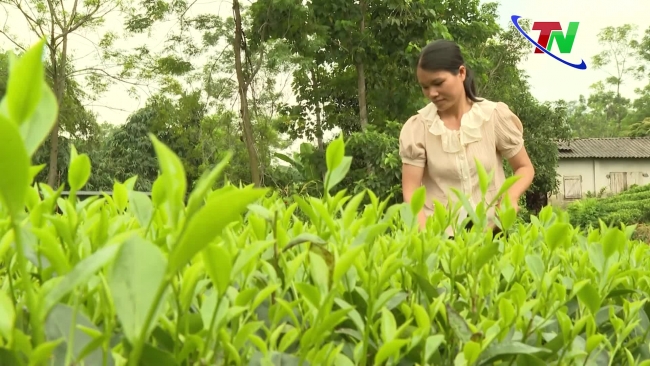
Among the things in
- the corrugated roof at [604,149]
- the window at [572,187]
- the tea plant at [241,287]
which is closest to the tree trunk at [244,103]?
the tea plant at [241,287]

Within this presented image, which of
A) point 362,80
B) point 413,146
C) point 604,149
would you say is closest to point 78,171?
point 413,146

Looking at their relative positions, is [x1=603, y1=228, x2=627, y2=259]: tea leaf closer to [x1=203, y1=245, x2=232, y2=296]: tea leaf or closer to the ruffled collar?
[x1=203, y1=245, x2=232, y2=296]: tea leaf

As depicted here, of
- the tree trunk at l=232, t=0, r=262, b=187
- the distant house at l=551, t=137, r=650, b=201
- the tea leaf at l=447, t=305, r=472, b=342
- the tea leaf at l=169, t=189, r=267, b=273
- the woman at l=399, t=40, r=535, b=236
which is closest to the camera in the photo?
the tea leaf at l=169, t=189, r=267, b=273

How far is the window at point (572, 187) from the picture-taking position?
1260 inches

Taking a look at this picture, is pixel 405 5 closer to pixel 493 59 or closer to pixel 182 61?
pixel 182 61

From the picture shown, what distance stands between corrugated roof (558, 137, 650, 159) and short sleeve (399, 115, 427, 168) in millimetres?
30389

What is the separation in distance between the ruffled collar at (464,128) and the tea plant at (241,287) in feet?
5.68

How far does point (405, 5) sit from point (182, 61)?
14.2ft

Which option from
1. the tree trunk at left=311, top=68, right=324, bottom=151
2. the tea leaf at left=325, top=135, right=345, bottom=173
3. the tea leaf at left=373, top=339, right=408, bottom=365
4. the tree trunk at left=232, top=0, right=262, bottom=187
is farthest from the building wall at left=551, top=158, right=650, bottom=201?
the tea leaf at left=373, top=339, right=408, bottom=365

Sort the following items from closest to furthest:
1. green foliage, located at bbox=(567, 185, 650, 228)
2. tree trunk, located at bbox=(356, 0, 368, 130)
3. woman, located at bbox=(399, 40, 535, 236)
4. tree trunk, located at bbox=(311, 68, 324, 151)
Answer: woman, located at bbox=(399, 40, 535, 236) → tree trunk, located at bbox=(356, 0, 368, 130) → tree trunk, located at bbox=(311, 68, 324, 151) → green foliage, located at bbox=(567, 185, 650, 228)

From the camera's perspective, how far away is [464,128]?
2643 mm

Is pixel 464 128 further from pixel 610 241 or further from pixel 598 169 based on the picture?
pixel 598 169

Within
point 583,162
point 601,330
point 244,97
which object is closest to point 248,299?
point 601,330

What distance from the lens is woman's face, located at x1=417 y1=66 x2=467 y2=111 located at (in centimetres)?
267
